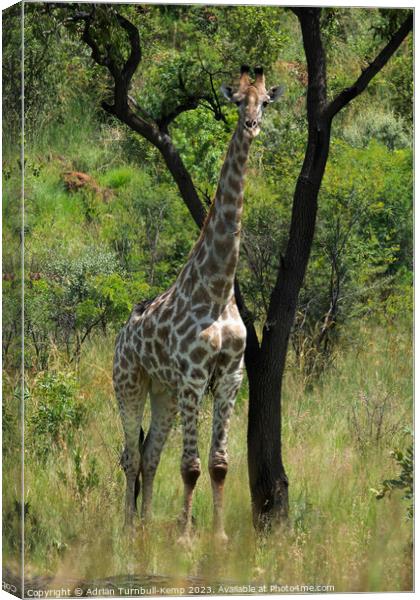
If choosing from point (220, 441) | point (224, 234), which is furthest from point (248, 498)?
point (224, 234)

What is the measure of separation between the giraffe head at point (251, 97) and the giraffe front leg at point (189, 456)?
5.70 feet

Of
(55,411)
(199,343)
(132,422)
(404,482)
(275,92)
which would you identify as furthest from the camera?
(55,411)

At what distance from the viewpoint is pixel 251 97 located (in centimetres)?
950

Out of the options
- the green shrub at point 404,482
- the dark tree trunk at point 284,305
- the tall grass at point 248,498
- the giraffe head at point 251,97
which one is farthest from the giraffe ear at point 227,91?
the green shrub at point 404,482

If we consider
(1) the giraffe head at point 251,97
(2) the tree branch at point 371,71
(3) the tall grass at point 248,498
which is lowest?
(3) the tall grass at point 248,498

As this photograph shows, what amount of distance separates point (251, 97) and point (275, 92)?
188 mm

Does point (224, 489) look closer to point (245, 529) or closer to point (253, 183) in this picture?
point (245, 529)

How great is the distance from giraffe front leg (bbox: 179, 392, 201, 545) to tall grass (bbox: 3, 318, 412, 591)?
0.13 meters

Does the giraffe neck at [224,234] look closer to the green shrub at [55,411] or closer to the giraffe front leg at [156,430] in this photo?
the giraffe front leg at [156,430]

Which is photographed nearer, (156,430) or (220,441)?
(220,441)

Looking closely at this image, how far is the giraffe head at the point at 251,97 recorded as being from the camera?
374 inches

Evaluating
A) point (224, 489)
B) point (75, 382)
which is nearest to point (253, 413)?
point (224, 489)

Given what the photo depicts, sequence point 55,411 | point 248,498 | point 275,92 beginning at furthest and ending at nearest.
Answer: point 55,411, point 248,498, point 275,92

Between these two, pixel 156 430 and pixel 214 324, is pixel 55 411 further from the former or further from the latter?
pixel 214 324
